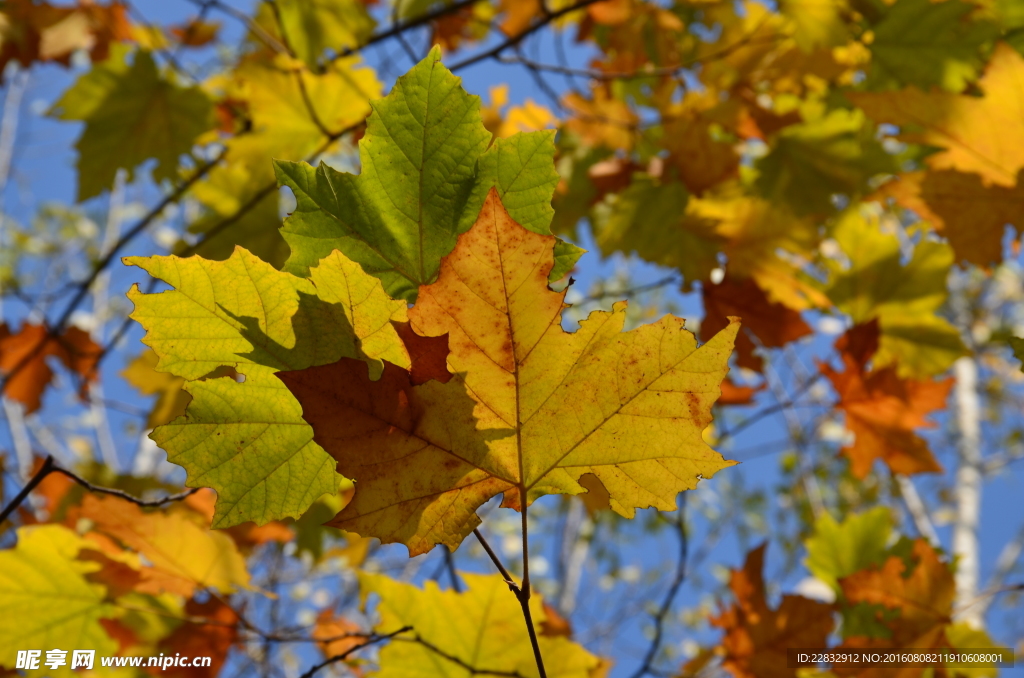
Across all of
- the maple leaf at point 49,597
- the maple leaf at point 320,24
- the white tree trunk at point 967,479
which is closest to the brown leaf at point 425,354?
the maple leaf at point 49,597

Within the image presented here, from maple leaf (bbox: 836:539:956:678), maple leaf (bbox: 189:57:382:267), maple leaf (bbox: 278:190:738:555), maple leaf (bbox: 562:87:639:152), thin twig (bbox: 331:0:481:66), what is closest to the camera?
maple leaf (bbox: 278:190:738:555)

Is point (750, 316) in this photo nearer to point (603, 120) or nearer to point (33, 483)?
point (603, 120)

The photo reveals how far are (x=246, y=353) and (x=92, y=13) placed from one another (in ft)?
9.01

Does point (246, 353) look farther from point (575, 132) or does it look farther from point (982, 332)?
point (982, 332)

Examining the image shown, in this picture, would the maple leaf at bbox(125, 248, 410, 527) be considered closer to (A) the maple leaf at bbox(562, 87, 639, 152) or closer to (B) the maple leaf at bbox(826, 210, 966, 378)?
(B) the maple leaf at bbox(826, 210, 966, 378)

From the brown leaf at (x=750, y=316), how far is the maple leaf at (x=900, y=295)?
198mm

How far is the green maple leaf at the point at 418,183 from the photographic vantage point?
723 millimetres

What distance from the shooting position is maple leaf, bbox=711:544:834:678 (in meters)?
1.62

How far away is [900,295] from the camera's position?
6.45 ft

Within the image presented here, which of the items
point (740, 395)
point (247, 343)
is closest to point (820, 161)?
point (740, 395)

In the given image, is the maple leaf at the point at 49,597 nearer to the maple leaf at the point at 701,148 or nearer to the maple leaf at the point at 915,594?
the maple leaf at the point at 915,594

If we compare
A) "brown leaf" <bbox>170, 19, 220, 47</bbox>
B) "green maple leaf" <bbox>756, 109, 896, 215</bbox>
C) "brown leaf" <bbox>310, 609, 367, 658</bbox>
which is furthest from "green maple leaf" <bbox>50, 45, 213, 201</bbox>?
"green maple leaf" <bbox>756, 109, 896, 215</bbox>

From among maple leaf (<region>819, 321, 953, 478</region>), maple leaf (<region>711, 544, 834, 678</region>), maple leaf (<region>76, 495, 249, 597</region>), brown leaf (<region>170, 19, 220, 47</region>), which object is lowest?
maple leaf (<region>711, 544, 834, 678</region>)

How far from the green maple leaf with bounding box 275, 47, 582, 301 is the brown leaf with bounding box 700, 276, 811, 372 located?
126 cm
